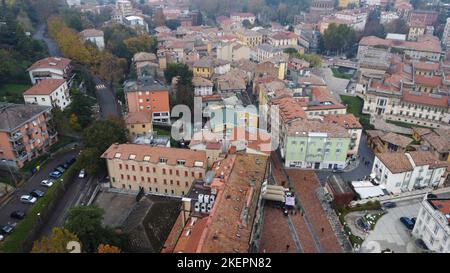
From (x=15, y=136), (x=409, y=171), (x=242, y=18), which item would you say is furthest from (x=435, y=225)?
(x=242, y=18)

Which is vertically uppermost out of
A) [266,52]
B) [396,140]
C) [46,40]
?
[46,40]

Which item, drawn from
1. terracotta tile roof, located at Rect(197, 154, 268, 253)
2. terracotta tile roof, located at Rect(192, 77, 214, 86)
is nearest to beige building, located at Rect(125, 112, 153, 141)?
terracotta tile roof, located at Rect(192, 77, 214, 86)

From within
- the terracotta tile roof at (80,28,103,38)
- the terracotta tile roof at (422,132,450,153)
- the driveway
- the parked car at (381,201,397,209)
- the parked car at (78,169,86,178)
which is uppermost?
the terracotta tile roof at (80,28,103,38)

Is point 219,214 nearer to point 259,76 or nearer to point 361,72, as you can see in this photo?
point 259,76

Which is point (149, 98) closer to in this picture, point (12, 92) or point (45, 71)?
point (45, 71)

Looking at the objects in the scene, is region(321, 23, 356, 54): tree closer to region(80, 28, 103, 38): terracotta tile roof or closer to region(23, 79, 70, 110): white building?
region(80, 28, 103, 38): terracotta tile roof

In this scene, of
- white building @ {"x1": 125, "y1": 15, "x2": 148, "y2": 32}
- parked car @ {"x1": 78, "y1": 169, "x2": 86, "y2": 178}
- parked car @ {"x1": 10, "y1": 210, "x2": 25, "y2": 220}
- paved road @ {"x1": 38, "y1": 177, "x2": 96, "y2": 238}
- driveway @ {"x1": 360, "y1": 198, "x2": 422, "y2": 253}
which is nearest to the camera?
driveway @ {"x1": 360, "y1": 198, "x2": 422, "y2": 253}
